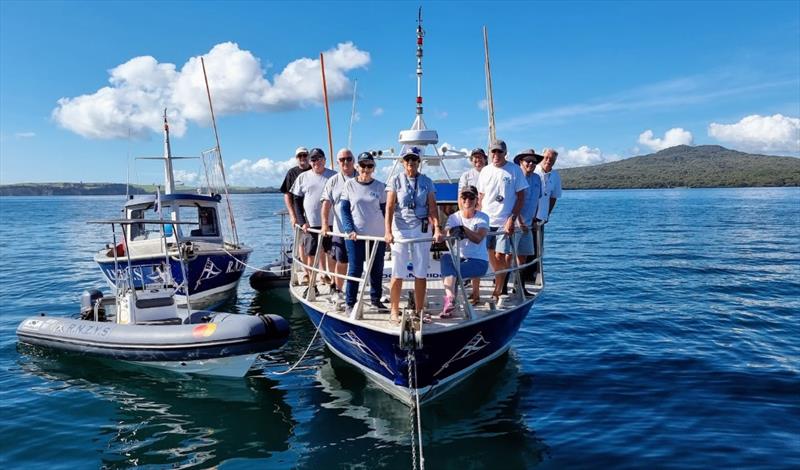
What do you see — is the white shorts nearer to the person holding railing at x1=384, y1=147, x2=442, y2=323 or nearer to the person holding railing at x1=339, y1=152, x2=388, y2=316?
the person holding railing at x1=384, y1=147, x2=442, y2=323

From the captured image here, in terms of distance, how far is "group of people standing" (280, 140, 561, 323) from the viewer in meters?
6.56

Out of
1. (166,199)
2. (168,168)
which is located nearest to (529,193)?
(166,199)

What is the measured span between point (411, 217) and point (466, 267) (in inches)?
48.3

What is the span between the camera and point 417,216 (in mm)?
6605

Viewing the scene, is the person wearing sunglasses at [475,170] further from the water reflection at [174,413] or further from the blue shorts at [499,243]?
the water reflection at [174,413]

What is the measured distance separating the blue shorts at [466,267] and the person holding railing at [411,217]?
1.64ft

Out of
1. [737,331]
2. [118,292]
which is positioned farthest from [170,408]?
Answer: [737,331]

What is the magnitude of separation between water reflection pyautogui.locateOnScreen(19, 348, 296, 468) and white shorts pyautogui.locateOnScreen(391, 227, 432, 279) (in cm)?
273

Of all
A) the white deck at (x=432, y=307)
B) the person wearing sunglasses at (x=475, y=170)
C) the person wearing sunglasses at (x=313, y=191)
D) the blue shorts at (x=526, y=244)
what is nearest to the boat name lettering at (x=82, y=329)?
the white deck at (x=432, y=307)

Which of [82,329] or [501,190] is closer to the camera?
[501,190]

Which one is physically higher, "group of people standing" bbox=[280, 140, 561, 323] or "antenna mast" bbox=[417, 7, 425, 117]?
"antenna mast" bbox=[417, 7, 425, 117]

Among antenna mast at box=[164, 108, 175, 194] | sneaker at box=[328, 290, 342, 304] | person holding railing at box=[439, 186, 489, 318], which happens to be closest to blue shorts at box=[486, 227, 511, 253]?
person holding railing at box=[439, 186, 489, 318]

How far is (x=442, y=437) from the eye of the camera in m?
6.82

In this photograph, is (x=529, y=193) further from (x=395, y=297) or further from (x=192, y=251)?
(x=192, y=251)
